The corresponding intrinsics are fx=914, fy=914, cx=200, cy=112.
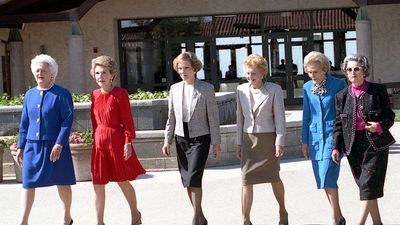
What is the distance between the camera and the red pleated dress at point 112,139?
849cm

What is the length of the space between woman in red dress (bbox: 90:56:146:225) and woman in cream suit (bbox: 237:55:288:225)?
107 centimetres

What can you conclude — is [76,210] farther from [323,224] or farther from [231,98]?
[231,98]

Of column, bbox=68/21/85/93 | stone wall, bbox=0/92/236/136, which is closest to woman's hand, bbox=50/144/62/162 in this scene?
stone wall, bbox=0/92/236/136

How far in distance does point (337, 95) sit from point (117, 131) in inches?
81.2

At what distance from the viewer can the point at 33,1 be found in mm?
27141

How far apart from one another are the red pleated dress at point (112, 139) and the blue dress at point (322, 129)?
1.62 metres

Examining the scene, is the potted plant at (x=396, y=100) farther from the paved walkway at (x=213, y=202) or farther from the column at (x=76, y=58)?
the paved walkway at (x=213, y=202)

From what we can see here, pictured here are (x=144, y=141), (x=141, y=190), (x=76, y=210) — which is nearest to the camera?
(x=76, y=210)

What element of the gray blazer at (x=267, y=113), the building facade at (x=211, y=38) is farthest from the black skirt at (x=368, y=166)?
the building facade at (x=211, y=38)

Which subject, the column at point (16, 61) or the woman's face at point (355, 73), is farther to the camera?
the column at point (16, 61)

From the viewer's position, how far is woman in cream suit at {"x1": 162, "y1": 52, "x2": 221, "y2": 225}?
8.52 meters

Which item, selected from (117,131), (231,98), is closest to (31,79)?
(231,98)

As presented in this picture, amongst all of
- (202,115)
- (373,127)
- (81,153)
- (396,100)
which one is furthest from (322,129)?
(396,100)

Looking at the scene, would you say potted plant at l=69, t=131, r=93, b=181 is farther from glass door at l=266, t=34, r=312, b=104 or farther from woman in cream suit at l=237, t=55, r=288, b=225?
glass door at l=266, t=34, r=312, b=104
